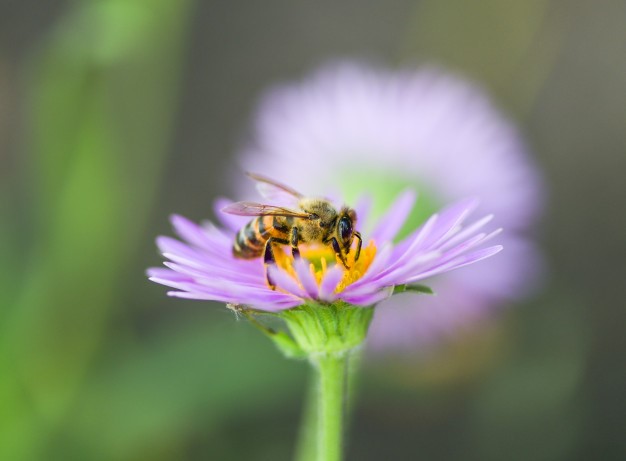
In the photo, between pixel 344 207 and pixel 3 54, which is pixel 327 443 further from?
pixel 3 54

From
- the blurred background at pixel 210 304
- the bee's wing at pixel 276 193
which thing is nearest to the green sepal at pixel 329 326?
the bee's wing at pixel 276 193

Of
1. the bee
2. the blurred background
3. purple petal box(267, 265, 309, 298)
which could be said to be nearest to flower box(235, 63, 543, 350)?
the blurred background

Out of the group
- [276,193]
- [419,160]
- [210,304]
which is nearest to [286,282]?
[276,193]

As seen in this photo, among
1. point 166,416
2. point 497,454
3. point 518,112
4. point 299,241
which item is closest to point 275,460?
point 166,416

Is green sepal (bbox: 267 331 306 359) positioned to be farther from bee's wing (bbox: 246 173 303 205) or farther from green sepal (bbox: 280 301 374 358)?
bee's wing (bbox: 246 173 303 205)

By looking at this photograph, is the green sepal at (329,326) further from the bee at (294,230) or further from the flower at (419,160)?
the flower at (419,160)

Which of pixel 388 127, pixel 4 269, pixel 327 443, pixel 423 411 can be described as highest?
pixel 388 127
